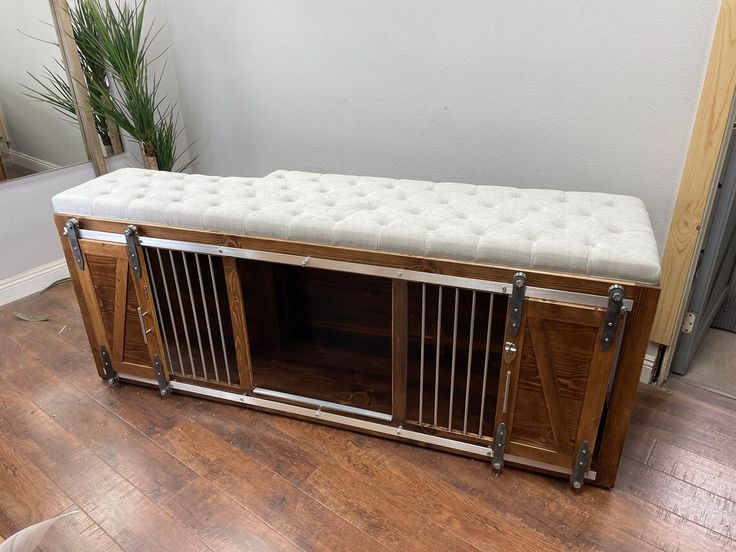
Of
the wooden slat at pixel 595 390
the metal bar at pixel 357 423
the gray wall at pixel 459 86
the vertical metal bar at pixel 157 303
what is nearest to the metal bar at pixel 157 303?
the vertical metal bar at pixel 157 303

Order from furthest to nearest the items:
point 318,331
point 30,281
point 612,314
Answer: point 30,281
point 318,331
point 612,314

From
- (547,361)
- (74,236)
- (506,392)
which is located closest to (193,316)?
(74,236)

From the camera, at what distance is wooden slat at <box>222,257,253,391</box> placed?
1.65 m

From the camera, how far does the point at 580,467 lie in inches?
58.8

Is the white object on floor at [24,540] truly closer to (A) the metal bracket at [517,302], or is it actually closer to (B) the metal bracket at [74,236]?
(A) the metal bracket at [517,302]

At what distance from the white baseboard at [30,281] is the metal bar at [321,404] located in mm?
1642

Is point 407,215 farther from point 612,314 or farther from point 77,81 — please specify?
point 77,81

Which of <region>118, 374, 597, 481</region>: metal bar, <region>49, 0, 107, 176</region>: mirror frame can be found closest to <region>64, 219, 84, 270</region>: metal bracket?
<region>118, 374, 597, 481</region>: metal bar

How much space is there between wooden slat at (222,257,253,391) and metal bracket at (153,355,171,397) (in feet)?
1.00

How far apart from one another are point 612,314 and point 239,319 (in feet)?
3.60

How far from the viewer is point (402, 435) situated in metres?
1.69

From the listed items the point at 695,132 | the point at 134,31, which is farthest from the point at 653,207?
the point at 134,31

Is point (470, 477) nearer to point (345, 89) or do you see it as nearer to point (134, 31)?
point (345, 89)

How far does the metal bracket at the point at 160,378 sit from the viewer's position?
189 cm
